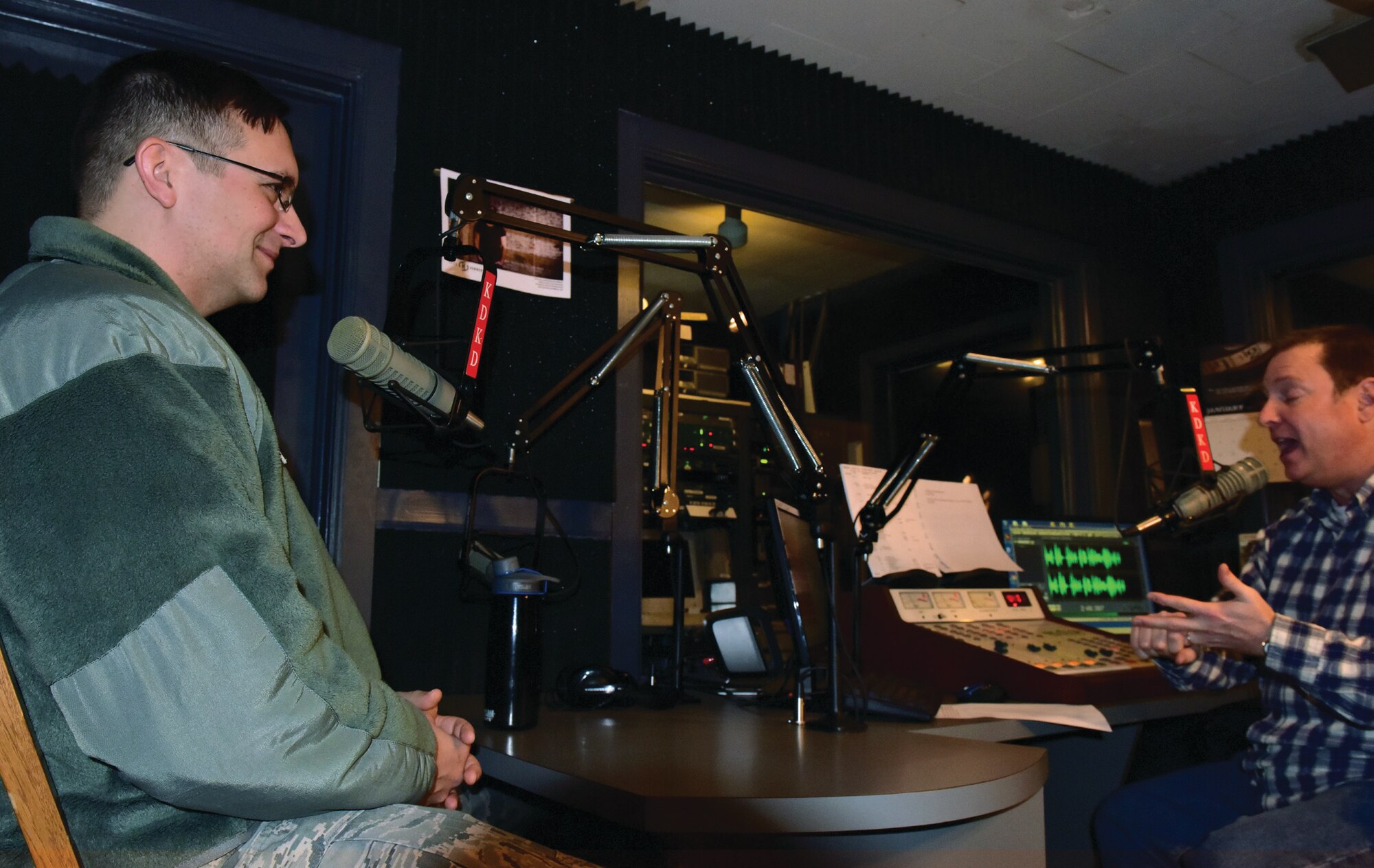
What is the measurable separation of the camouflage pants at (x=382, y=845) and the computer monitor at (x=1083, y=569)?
1.79 meters

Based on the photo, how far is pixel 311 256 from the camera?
1.97 m

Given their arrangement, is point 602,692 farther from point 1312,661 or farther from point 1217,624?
point 1312,661

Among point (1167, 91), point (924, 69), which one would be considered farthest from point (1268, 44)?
point (924, 69)

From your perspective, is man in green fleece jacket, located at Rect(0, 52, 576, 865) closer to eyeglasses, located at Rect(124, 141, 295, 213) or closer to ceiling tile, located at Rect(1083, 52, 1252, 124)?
eyeglasses, located at Rect(124, 141, 295, 213)

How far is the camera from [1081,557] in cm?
260

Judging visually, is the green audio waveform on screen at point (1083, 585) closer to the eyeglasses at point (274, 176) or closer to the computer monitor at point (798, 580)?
the computer monitor at point (798, 580)

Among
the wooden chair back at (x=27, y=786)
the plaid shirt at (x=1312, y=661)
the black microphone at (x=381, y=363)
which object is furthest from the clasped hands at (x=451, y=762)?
the plaid shirt at (x=1312, y=661)

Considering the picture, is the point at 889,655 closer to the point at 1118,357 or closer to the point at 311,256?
the point at 311,256

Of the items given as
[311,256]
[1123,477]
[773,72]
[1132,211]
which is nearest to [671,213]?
[773,72]

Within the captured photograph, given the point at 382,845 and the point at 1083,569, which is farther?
the point at 1083,569

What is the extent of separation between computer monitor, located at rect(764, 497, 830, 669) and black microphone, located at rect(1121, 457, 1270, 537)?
82cm

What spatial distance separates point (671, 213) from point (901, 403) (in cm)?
172

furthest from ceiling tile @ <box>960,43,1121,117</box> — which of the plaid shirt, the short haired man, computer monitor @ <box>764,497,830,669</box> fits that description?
computer monitor @ <box>764,497,830,669</box>

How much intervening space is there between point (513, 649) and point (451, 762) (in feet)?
1.10
